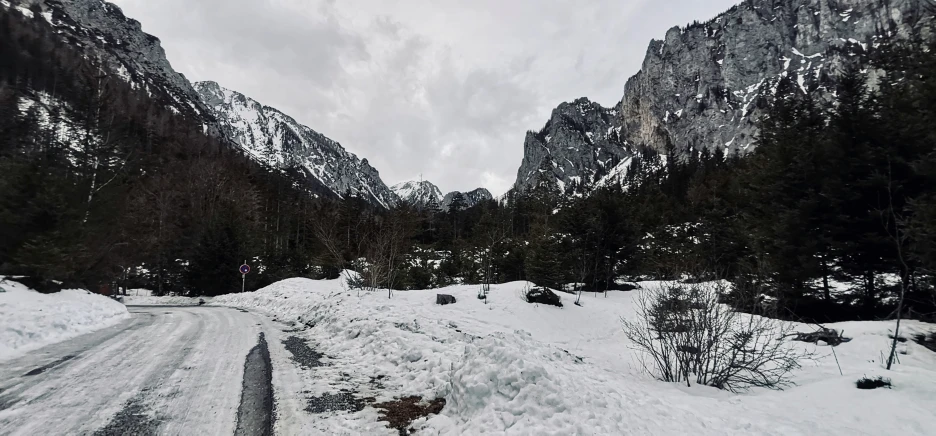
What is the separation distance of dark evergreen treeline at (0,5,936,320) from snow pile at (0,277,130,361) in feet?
4.50

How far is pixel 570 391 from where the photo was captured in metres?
4.62

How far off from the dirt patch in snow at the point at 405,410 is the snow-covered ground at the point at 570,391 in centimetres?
17

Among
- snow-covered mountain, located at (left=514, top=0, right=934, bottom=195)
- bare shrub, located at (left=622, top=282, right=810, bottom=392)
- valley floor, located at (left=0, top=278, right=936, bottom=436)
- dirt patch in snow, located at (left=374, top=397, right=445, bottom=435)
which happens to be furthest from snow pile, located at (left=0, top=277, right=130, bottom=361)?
snow-covered mountain, located at (left=514, top=0, right=934, bottom=195)

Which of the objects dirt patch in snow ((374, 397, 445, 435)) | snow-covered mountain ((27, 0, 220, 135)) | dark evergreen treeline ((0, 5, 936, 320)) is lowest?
dirt patch in snow ((374, 397, 445, 435))

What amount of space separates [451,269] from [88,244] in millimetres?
18034

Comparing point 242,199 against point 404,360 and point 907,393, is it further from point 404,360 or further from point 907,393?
point 907,393

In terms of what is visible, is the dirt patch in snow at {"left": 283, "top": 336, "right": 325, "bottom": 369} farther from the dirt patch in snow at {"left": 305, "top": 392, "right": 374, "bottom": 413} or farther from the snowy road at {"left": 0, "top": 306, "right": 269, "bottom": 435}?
the dirt patch in snow at {"left": 305, "top": 392, "right": 374, "bottom": 413}

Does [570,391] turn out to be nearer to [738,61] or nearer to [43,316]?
[43,316]

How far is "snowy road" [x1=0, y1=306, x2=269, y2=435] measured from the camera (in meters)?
3.91

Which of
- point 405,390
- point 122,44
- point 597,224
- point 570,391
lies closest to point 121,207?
point 405,390

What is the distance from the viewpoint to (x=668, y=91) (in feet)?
532

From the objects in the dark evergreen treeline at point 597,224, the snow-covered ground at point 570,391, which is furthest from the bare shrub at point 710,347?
the dark evergreen treeline at point 597,224

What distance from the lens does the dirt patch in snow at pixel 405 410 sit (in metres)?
4.45

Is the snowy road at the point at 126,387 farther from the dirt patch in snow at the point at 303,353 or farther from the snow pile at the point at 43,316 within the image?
the dirt patch in snow at the point at 303,353
